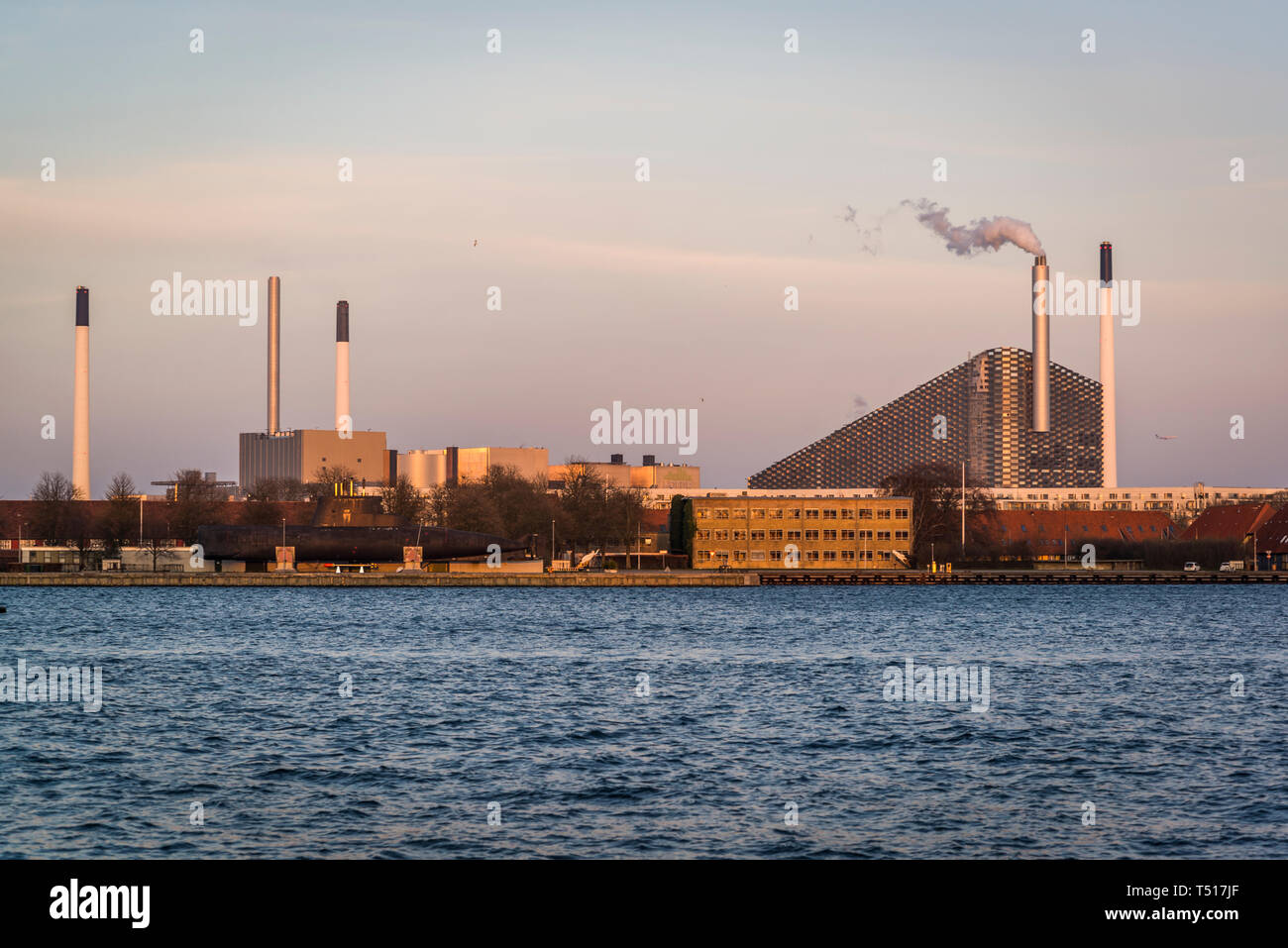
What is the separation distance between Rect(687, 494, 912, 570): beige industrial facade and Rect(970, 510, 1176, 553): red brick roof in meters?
14.9

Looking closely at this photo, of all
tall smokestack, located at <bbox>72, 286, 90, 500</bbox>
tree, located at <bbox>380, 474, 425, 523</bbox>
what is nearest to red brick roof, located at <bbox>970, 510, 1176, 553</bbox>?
tree, located at <bbox>380, 474, 425, 523</bbox>

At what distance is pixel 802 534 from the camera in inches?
4279

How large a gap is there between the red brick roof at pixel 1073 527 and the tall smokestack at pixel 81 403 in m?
81.1

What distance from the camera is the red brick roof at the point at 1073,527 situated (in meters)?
123

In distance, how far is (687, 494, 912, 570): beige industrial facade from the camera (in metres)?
108

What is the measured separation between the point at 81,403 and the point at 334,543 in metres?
44.1

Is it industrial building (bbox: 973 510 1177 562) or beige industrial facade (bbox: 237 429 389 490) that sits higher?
beige industrial facade (bbox: 237 429 389 490)

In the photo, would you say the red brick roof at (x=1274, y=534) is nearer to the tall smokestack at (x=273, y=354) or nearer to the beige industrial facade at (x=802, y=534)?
the beige industrial facade at (x=802, y=534)

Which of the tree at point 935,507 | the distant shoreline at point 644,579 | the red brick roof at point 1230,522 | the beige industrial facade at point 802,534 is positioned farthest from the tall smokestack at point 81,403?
the red brick roof at point 1230,522

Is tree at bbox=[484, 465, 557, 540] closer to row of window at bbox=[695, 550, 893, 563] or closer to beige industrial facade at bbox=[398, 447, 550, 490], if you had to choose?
row of window at bbox=[695, 550, 893, 563]

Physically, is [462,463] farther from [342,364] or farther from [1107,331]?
[1107,331]

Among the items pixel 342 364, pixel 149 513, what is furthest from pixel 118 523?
pixel 342 364

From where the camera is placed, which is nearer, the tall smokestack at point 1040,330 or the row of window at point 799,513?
the row of window at point 799,513
